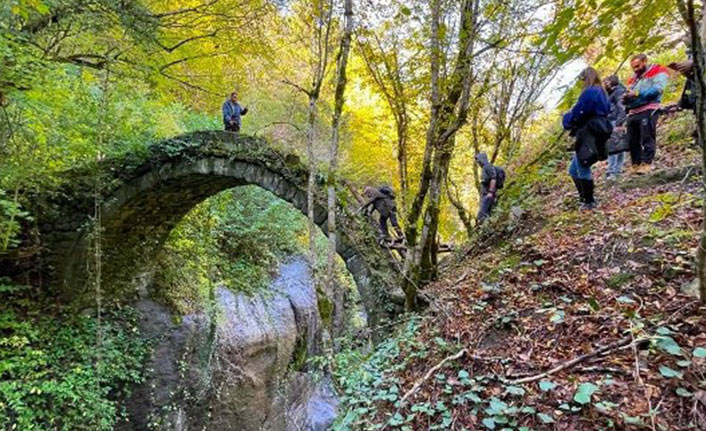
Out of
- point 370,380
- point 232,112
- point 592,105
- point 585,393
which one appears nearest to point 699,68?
point 585,393

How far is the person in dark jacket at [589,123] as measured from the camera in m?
3.53

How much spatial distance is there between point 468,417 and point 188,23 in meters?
5.46

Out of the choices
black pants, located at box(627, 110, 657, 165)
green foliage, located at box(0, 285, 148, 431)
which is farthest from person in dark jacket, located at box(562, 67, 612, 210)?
green foliage, located at box(0, 285, 148, 431)

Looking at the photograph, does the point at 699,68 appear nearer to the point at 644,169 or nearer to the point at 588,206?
the point at 588,206

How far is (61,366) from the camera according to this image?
18.5 ft

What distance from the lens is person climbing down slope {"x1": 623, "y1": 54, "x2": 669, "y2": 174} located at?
4359 mm

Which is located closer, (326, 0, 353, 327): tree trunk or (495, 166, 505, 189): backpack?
(326, 0, 353, 327): tree trunk

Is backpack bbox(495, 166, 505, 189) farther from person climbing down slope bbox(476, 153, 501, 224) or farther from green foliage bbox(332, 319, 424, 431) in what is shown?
green foliage bbox(332, 319, 424, 431)

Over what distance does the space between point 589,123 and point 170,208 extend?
6583 millimetres

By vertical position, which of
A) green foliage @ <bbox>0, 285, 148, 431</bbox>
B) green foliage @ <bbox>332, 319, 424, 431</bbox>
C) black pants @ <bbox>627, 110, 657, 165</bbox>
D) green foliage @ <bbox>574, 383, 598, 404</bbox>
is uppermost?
black pants @ <bbox>627, 110, 657, 165</bbox>

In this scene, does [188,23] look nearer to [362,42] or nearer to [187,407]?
[362,42]

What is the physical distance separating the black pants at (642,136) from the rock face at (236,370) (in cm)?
649

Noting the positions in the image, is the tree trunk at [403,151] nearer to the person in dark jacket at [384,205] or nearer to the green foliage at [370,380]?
the person in dark jacket at [384,205]

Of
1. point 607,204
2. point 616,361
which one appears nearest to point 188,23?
point 607,204
